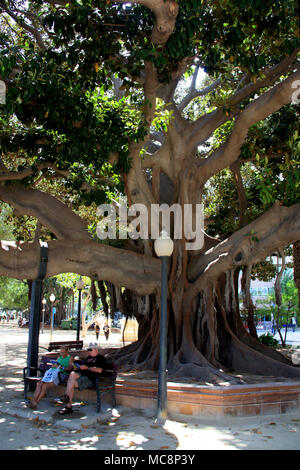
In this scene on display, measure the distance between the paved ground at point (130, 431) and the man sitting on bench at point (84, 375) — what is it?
245mm

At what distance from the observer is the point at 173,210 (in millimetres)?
9500

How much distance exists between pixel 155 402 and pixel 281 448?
2206 mm

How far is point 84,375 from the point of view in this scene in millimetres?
6789

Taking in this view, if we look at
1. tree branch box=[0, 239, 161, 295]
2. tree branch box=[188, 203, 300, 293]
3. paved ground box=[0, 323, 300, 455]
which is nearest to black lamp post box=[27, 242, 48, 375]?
tree branch box=[0, 239, 161, 295]

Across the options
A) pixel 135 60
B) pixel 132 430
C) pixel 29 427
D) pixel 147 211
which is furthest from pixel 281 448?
pixel 135 60

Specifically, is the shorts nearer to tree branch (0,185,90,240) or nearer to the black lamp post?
the black lamp post

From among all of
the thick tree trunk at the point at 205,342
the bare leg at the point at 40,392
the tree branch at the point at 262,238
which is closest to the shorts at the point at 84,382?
the bare leg at the point at 40,392

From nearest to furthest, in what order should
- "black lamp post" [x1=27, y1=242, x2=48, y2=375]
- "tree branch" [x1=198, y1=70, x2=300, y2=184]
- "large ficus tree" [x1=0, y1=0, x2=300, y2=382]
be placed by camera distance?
"large ficus tree" [x1=0, y1=0, x2=300, y2=382], "tree branch" [x1=198, y1=70, x2=300, y2=184], "black lamp post" [x1=27, y1=242, x2=48, y2=375]

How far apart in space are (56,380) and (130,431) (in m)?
1.73

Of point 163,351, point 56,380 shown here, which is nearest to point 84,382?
point 56,380

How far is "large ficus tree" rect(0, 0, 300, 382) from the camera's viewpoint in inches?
277

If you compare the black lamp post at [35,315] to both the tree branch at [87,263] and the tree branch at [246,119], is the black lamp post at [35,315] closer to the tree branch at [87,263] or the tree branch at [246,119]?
the tree branch at [87,263]

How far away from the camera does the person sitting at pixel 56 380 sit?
6.64 metres
